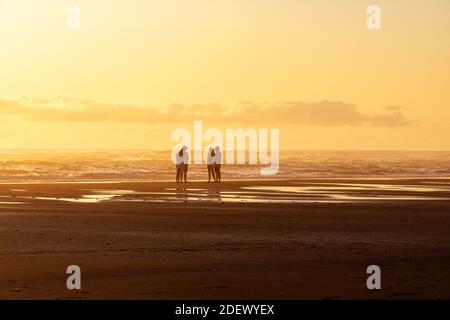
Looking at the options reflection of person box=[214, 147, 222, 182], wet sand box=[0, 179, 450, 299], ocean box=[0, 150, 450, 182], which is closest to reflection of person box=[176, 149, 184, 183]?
reflection of person box=[214, 147, 222, 182]

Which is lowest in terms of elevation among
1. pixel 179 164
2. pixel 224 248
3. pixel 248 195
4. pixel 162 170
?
pixel 224 248

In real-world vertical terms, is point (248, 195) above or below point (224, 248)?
above

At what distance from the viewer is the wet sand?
39.1 ft

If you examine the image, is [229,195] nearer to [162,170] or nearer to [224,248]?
[224,248]

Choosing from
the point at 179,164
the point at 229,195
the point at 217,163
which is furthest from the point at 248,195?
the point at 217,163

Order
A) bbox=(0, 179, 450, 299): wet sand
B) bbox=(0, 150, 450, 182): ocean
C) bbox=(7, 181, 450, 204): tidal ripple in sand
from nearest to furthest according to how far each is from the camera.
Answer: bbox=(0, 179, 450, 299): wet sand
bbox=(7, 181, 450, 204): tidal ripple in sand
bbox=(0, 150, 450, 182): ocean

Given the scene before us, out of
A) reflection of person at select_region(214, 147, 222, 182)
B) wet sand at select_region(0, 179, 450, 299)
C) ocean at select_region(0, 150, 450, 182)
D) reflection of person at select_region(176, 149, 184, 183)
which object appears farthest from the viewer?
ocean at select_region(0, 150, 450, 182)

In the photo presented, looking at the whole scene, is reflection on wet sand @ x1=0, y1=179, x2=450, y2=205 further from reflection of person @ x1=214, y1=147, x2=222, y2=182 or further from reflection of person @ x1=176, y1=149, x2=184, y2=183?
reflection of person @ x1=214, y1=147, x2=222, y2=182

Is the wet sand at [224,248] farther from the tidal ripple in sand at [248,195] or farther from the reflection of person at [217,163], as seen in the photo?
the reflection of person at [217,163]

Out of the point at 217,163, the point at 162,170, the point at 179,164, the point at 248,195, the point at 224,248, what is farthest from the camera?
the point at 162,170

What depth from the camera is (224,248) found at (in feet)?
53.4

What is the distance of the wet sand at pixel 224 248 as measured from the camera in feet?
39.1

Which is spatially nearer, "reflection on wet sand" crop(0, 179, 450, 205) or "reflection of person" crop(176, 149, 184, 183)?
"reflection on wet sand" crop(0, 179, 450, 205)

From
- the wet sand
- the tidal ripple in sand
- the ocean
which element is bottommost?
the wet sand
